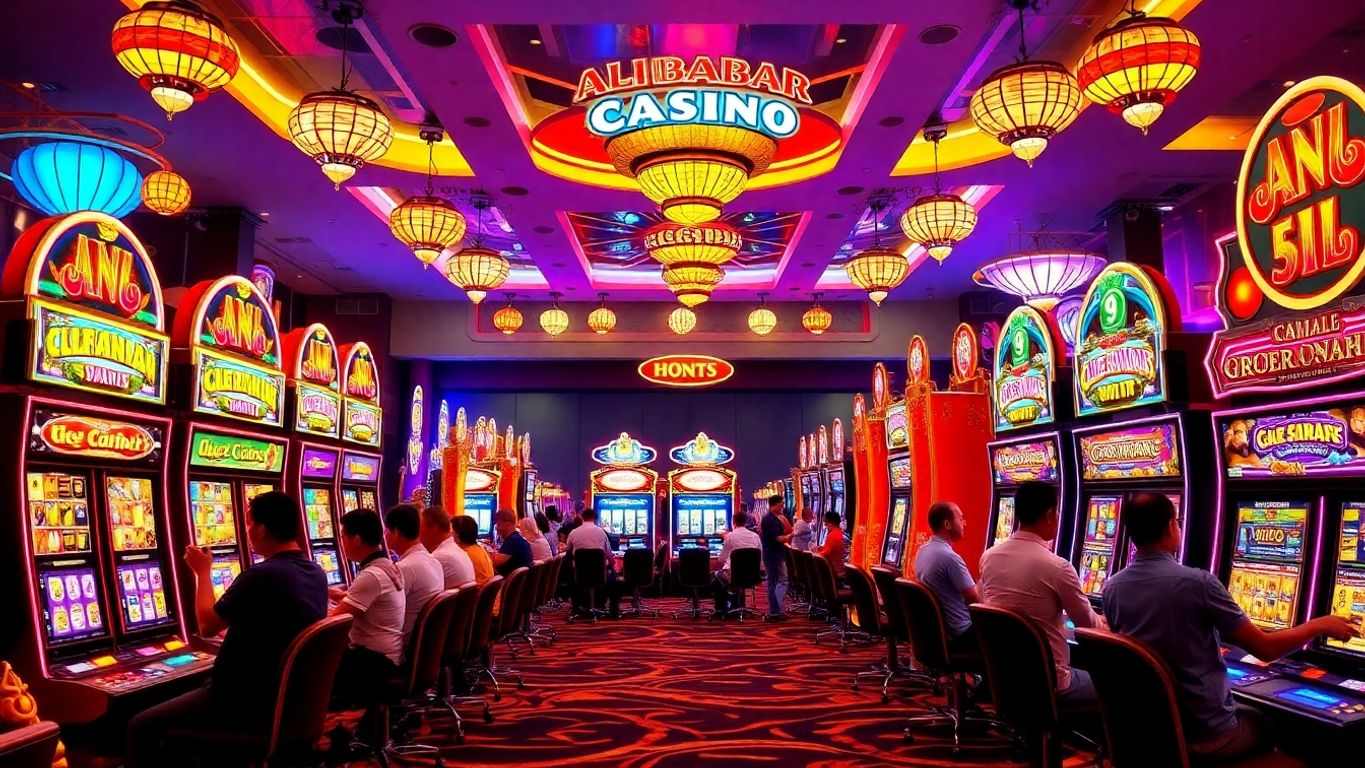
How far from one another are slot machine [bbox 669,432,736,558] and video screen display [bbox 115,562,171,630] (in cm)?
852

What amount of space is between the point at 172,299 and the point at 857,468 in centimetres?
626

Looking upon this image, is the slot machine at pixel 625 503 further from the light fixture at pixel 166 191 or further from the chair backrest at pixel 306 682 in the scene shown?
the chair backrest at pixel 306 682

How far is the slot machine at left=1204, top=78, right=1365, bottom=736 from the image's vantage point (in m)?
2.90

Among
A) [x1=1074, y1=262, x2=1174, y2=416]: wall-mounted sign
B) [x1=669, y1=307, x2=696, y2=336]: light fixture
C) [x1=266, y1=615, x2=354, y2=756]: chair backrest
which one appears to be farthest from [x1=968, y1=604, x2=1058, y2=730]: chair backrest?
[x1=669, y1=307, x2=696, y2=336]: light fixture

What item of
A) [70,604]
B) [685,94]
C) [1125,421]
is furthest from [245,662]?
[685,94]

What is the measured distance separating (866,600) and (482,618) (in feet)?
7.53

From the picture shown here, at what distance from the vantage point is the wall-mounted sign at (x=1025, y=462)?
5.05 meters

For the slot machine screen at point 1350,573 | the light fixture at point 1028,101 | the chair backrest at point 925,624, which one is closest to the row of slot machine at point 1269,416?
the slot machine screen at point 1350,573

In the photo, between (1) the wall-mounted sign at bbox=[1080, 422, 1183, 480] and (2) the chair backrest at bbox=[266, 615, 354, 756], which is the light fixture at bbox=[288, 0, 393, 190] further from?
(1) the wall-mounted sign at bbox=[1080, 422, 1183, 480]

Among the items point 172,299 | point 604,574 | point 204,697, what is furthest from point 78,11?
point 604,574

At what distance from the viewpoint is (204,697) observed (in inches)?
122

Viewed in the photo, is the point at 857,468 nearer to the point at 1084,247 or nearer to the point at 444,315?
the point at 1084,247

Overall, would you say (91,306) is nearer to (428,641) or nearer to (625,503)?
(428,641)

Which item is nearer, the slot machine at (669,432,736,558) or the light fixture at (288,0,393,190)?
the light fixture at (288,0,393,190)
